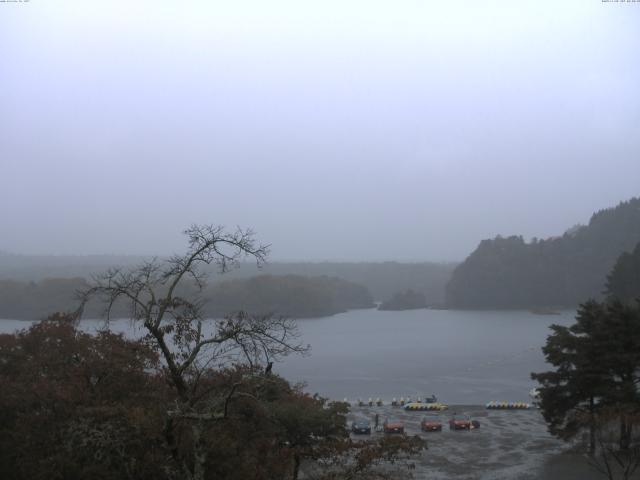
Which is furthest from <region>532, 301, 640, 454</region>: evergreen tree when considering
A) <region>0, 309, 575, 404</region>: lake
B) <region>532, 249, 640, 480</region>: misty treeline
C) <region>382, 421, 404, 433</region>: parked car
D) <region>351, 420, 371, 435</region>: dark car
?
<region>0, 309, 575, 404</region>: lake

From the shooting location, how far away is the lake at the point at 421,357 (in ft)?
60.2

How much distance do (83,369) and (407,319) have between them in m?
39.1

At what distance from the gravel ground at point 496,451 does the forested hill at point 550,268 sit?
37.2m

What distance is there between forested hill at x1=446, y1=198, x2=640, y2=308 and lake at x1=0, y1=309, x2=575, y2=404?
6.94 meters

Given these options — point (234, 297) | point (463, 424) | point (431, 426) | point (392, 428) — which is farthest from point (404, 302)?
point (392, 428)

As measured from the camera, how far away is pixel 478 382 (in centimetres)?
1969

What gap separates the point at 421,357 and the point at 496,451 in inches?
589

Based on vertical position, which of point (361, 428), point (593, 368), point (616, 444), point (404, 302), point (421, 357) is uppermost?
point (593, 368)

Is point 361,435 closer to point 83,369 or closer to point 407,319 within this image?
point 83,369

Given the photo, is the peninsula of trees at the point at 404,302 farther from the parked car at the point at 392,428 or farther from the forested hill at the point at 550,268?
the parked car at the point at 392,428

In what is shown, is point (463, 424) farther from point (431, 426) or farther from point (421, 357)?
point (421, 357)

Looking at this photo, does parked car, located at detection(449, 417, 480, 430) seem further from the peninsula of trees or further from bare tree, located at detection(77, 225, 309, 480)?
the peninsula of trees

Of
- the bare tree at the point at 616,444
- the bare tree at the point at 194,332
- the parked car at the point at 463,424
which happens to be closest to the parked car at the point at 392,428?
the parked car at the point at 463,424

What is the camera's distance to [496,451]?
10.6 meters
